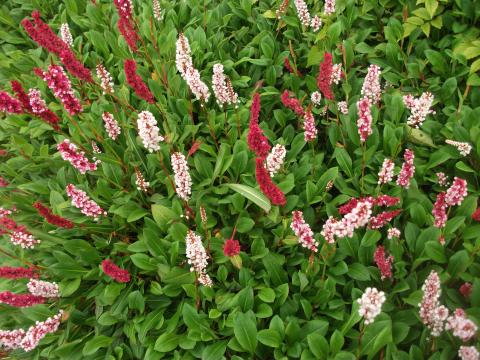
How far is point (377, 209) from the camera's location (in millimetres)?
3457

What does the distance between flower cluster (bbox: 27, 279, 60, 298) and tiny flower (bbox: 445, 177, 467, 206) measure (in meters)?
3.06

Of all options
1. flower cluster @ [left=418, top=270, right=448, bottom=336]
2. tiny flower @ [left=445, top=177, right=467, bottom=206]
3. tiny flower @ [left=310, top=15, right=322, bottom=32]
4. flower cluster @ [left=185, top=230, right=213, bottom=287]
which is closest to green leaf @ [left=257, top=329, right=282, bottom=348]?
flower cluster @ [left=185, top=230, right=213, bottom=287]

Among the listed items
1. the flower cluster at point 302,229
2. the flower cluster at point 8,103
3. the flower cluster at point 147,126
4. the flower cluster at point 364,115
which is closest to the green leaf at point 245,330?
the flower cluster at point 302,229

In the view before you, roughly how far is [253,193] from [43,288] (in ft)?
5.92

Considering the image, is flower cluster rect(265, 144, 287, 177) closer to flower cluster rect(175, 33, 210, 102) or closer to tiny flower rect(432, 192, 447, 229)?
flower cluster rect(175, 33, 210, 102)

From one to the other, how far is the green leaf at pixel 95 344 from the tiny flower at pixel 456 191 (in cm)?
280

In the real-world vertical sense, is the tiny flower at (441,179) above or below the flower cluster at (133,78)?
below

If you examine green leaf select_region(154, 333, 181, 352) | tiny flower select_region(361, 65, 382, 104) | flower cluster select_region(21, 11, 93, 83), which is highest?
flower cluster select_region(21, 11, 93, 83)

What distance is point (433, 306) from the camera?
8.16 ft

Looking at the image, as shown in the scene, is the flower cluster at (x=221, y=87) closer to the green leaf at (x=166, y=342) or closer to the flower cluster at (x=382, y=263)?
the flower cluster at (x=382, y=263)

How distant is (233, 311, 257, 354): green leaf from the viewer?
292 cm

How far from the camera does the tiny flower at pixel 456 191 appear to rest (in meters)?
2.78

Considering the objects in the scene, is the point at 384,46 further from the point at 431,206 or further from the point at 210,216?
the point at 210,216

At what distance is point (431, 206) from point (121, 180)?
2.80 metres
